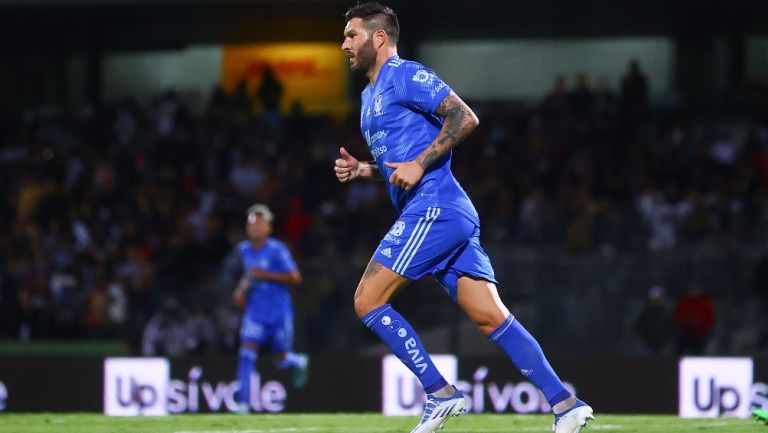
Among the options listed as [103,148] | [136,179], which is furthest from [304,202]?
[103,148]

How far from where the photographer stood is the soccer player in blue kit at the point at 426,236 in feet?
21.1

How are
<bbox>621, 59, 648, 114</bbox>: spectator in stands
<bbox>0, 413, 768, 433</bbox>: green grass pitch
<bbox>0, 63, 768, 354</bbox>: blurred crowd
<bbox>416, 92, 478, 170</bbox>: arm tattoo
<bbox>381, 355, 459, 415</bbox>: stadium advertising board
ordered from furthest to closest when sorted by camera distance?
<bbox>621, 59, 648, 114</bbox>: spectator in stands
<bbox>0, 63, 768, 354</bbox>: blurred crowd
<bbox>381, 355, 459, 415</bbox>: stadium advertising board
<bbox>0, 413, 768, 433</bbox>: green grass pitch
<bbox>416, 92, 478, 170</bbox>: arm tattoo

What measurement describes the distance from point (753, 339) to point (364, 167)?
9.31m

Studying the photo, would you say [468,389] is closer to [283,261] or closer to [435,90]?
[283,261]

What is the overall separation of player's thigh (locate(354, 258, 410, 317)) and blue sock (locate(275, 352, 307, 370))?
6.76 metres

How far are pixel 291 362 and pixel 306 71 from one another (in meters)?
11.4

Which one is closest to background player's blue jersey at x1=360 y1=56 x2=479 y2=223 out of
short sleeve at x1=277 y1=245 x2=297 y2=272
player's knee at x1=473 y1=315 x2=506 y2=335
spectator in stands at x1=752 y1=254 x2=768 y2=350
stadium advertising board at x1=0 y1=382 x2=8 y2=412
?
player's knee at x1=473 y1=315 x2=506 y2=335

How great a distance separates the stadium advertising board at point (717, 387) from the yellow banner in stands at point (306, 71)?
40.1 ft

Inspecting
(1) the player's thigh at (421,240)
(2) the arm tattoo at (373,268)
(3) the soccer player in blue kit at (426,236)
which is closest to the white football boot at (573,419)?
(3) the soccer player in blue kit at (426,236)

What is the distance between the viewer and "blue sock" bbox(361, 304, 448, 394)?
648 cm

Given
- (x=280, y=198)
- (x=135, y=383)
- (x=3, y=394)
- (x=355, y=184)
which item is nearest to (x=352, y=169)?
(x=135, y=383)

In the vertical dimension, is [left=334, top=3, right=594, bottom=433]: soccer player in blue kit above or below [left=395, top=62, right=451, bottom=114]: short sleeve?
below

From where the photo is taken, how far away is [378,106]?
665 cm

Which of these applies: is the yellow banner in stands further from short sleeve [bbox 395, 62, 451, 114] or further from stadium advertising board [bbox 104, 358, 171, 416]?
short sleeve [bbox 395, 62, 451, 114]
